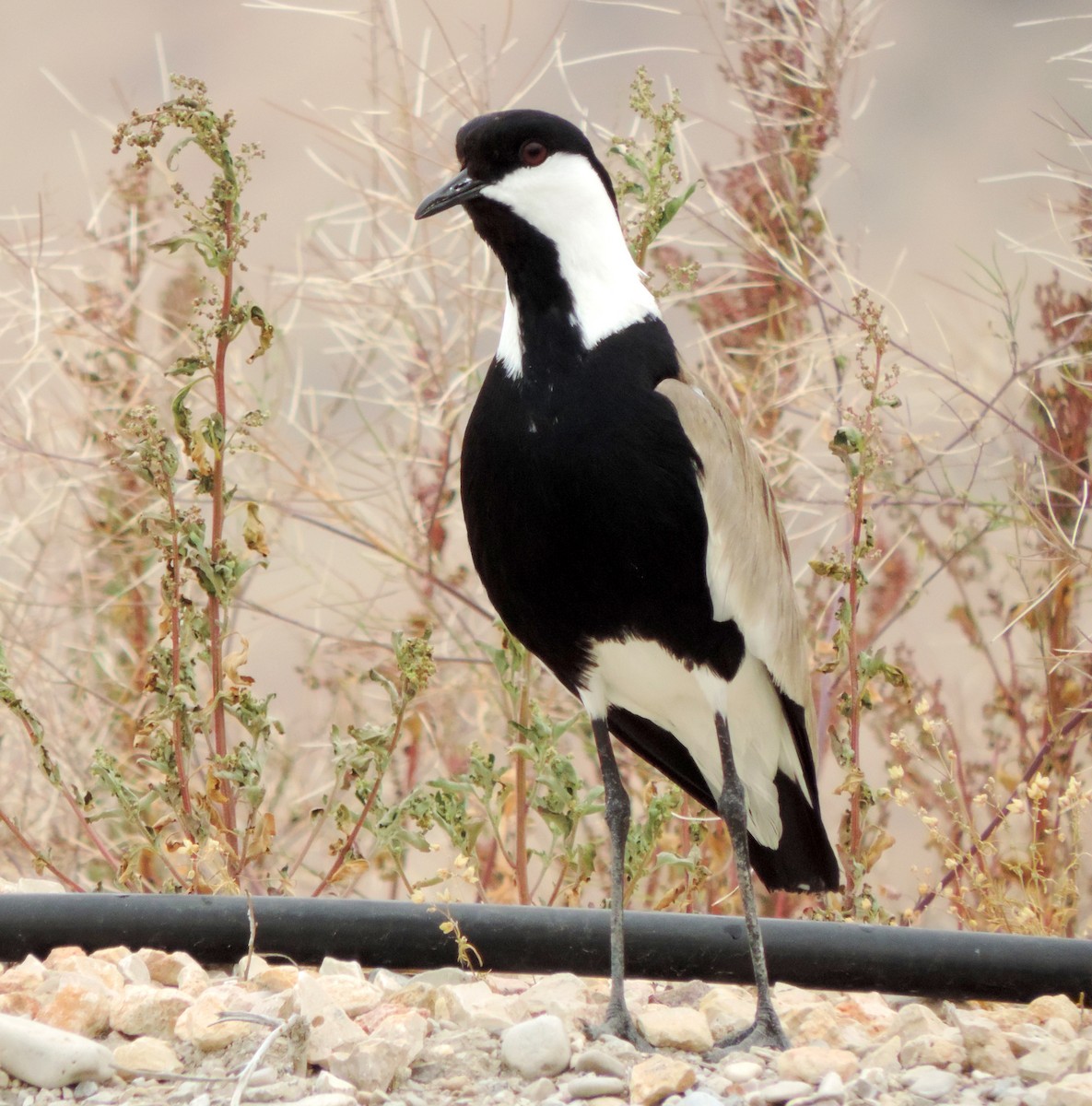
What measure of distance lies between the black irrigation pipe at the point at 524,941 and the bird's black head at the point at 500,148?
123 centimetres

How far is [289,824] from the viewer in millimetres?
4426

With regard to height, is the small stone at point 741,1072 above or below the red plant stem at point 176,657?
below

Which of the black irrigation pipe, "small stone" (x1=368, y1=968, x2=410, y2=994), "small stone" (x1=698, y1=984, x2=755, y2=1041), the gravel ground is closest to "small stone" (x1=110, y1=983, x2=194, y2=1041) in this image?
the gravel ground

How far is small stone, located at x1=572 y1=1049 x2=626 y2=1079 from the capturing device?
2.44 m

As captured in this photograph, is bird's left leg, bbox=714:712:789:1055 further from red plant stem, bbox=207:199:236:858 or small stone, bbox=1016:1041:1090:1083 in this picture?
red plant stem, bbox=207:199:236:858

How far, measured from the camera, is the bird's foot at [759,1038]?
268 centimetres

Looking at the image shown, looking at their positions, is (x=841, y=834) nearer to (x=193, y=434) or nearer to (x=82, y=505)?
(x=193, y=434)

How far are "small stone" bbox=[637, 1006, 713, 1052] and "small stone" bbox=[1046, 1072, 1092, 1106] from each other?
2.02ft

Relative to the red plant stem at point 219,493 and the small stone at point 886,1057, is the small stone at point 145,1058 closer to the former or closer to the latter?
the red plant stem at point 219,493

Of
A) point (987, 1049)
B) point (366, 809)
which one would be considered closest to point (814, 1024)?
point (987, 1049)

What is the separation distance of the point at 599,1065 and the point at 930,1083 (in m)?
0.49

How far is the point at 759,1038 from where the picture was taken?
270 cm

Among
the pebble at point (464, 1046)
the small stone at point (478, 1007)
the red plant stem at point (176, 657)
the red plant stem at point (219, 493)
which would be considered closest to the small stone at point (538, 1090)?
the pebble at point (464, 1046)

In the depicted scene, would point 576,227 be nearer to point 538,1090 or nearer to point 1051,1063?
point 538,1090
